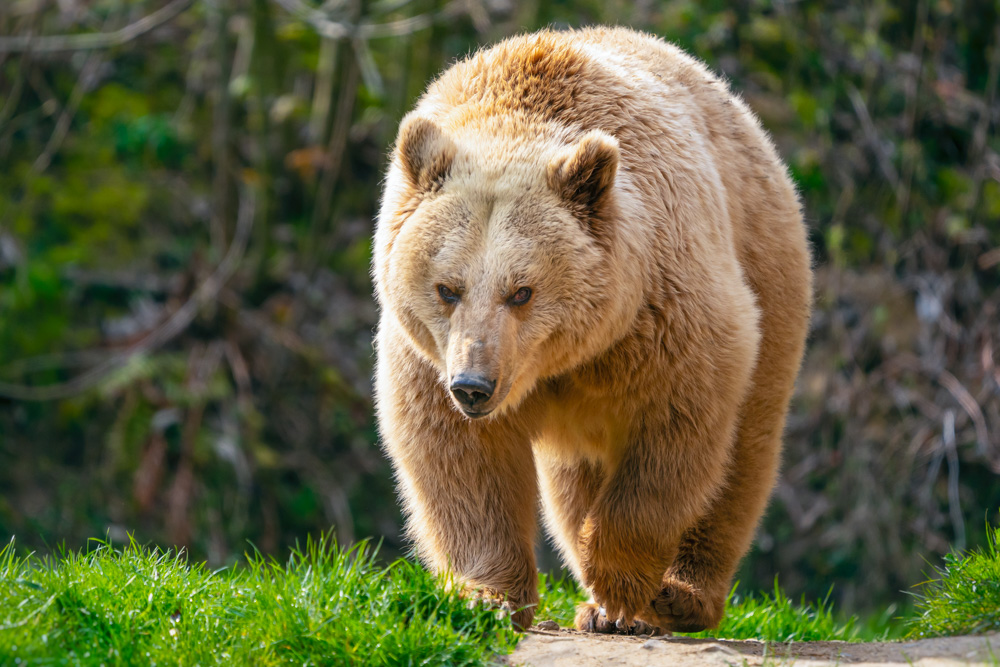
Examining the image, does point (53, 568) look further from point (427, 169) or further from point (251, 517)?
point (251, 517)

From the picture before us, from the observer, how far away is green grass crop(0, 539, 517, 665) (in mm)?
3316

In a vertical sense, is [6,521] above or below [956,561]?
below

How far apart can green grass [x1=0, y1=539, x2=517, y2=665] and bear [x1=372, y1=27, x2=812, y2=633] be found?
36 cm

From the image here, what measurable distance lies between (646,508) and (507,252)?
1233 millimetres

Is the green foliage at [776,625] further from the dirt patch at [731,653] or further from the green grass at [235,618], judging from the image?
the green grass at [235,618]

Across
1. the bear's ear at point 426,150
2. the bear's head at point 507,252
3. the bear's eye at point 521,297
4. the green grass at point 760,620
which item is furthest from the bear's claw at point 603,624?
the bear's ear at point 426,150

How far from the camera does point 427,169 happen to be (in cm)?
412

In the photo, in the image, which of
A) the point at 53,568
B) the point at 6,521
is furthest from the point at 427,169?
the point at 6,521

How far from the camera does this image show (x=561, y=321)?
395cm

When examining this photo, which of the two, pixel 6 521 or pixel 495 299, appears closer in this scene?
pixel 495 299

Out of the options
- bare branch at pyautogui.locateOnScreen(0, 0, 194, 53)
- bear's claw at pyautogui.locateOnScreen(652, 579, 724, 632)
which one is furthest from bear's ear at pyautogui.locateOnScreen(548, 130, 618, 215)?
bare branch at pyautogui.locateOnScreen(0, 0, 194, 53)

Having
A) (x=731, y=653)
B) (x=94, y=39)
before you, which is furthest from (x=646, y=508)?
(x=94, y=39)

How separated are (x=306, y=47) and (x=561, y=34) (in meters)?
7.49

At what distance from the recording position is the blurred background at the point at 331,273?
28.3 feet
